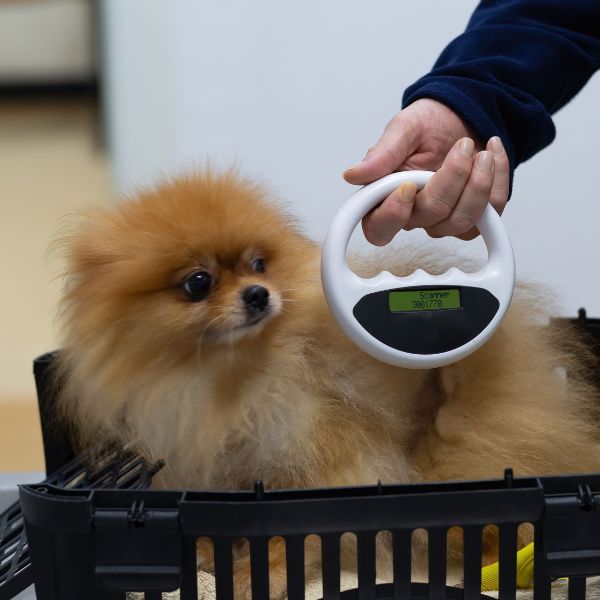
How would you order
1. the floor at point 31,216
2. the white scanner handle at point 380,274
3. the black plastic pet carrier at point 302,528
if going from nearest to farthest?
the black plastic pet carrier at point 302,528
the white scanner handle at point 380,274
the floor at point 31,216

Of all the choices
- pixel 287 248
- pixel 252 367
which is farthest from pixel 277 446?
pixel 287 248

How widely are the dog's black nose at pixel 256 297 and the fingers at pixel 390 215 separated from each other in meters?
0.13

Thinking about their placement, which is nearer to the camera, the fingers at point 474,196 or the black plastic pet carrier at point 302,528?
the black plastic pet carrier at point 302,528

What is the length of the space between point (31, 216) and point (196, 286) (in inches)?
78.7

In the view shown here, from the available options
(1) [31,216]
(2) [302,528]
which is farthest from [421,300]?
(1) [31,216]

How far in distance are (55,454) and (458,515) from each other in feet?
2.34

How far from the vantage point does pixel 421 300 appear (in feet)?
2.66

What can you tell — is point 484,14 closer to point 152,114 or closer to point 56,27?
point 152,114

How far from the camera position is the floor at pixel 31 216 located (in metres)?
2.21

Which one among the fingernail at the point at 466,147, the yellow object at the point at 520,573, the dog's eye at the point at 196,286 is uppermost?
the fingernail at the point at 466,147

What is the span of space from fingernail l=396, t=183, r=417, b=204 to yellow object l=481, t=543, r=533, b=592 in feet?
1.23

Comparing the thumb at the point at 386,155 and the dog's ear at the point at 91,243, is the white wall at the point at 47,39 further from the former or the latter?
the thumb at the point at 386,155

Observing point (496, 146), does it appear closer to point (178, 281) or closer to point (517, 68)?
point (517, 68)

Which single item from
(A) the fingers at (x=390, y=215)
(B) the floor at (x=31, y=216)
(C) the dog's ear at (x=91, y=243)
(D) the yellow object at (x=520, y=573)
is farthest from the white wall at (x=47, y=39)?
(D) the yellow object at (x=520, y=573)
